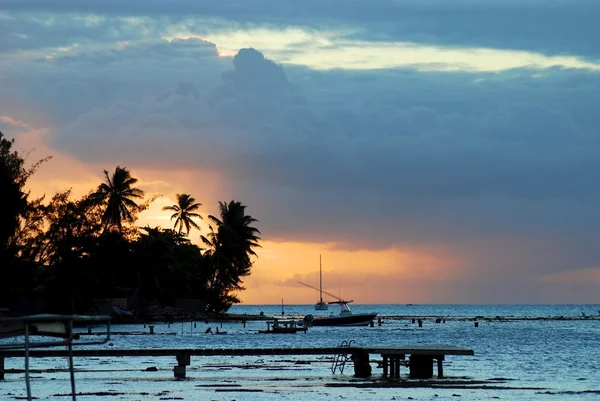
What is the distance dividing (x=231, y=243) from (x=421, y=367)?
283 ft

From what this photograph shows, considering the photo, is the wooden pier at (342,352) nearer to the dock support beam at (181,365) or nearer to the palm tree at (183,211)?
the dock support beam at (181,365)

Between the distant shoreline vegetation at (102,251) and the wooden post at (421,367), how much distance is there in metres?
53.3

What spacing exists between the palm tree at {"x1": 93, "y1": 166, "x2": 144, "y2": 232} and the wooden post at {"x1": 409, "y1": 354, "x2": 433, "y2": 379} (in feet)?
A: 262

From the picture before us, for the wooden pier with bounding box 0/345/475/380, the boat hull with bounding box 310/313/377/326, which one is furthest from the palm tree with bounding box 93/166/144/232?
the wooden pier with bounding box 0/345/475/380

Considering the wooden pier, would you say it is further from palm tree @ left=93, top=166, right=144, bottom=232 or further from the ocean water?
palm tree @ left=93, top=166, right=144, bottom=232

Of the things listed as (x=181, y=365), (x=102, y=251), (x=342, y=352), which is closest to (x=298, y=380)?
(x=342, y=352)

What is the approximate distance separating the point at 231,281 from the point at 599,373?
84.3 metres

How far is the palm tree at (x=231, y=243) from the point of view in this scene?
13150 centimetres

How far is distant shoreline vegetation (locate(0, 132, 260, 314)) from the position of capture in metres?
100

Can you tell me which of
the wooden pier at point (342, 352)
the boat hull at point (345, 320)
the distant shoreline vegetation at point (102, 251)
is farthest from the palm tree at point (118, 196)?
the wooden pier at point (342, 352)

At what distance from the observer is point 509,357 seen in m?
72.2

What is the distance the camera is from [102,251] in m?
116

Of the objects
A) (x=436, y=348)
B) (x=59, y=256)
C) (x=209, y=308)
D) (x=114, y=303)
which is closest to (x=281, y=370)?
(x=436, y=348)

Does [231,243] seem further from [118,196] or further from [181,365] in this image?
[181,365]
